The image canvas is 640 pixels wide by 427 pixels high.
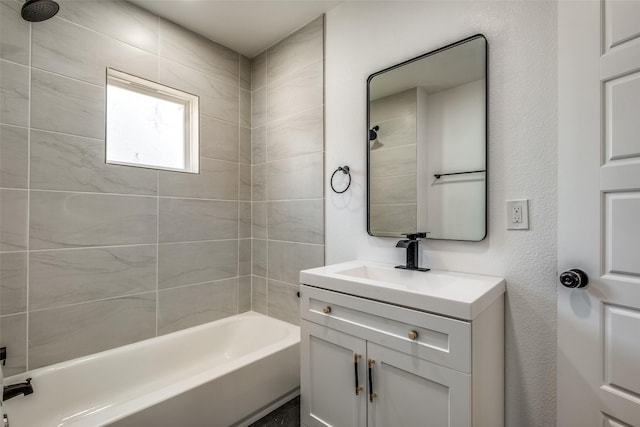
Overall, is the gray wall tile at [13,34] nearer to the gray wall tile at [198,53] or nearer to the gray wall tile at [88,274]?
the gray wall tile at [198,53]

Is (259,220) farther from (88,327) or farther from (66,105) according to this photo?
(66,105)

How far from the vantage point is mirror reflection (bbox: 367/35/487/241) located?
141cm

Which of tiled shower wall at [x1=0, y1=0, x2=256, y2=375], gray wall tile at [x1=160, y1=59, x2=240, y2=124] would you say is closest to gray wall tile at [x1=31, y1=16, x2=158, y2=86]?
tiled shower wall at [x1=0, y1=0, x2=256, y2=375]

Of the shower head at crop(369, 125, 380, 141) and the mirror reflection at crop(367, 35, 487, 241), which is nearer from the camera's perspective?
the mirror reflection at crop(367, 35, 487, 241)

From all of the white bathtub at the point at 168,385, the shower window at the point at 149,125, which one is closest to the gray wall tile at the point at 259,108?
the shower window at the point at 149,125

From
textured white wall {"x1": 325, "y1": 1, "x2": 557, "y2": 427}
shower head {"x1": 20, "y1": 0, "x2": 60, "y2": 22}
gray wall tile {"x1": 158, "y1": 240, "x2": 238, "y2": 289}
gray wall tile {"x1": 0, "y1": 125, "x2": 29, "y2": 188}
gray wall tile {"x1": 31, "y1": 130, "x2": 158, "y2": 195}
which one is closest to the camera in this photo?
textured white wall {"x1": 325, "y1": 1, "x2": 557, "y2": 427}

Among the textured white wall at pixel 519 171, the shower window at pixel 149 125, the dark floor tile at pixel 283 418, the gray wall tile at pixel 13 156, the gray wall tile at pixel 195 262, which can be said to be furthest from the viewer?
the gray wall tile at pixel 195 262

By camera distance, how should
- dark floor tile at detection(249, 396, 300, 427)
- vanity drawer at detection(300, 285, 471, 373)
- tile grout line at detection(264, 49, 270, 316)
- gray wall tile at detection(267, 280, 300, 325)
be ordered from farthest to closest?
tile grout line at detection(264, 49, 270, 316) → gray wall tile at detection(267, 280, 300, 325) → dark floor tile at detection(249, 396, 300, 427) → vanity drawer at detection(300, 285, 471, 373)

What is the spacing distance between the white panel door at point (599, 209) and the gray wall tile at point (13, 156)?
8.17ft

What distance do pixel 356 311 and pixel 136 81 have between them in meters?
1.99

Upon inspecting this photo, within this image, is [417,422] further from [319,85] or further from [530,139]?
[319,85]

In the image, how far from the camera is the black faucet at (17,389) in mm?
1384

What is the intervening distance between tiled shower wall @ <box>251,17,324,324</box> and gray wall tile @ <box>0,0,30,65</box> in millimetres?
1401

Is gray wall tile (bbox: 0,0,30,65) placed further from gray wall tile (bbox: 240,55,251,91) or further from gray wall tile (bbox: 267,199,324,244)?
gray wall tile (bbox: 267,199,324,244)
